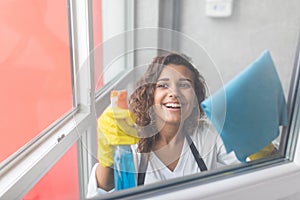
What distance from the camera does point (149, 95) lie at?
0.56 m

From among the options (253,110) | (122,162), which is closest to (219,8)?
(253,110)

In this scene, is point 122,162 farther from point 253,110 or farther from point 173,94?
point 253,110

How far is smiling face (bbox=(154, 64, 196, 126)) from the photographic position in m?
0.55

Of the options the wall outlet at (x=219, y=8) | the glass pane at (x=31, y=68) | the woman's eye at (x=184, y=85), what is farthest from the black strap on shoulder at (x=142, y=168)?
the wall outlet at (x=219, y=8)

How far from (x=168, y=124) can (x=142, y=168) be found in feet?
0.37

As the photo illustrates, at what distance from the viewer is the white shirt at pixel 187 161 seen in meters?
0.61

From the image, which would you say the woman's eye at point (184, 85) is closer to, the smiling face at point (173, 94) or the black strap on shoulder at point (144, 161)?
the smiling face at point (173, 94)

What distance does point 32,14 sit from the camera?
0.73 m

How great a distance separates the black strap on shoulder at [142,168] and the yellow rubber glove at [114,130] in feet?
0.14

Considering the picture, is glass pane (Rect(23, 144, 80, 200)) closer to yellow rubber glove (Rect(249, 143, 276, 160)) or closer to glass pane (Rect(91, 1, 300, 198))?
glass pane (Rect(91, 1, 300, 198))

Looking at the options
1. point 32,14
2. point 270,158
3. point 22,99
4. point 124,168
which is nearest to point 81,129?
point 124,168

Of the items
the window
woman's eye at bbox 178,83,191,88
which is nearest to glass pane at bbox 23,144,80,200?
the window

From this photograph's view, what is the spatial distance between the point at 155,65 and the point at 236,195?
0.34 metres

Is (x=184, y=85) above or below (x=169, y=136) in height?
above
